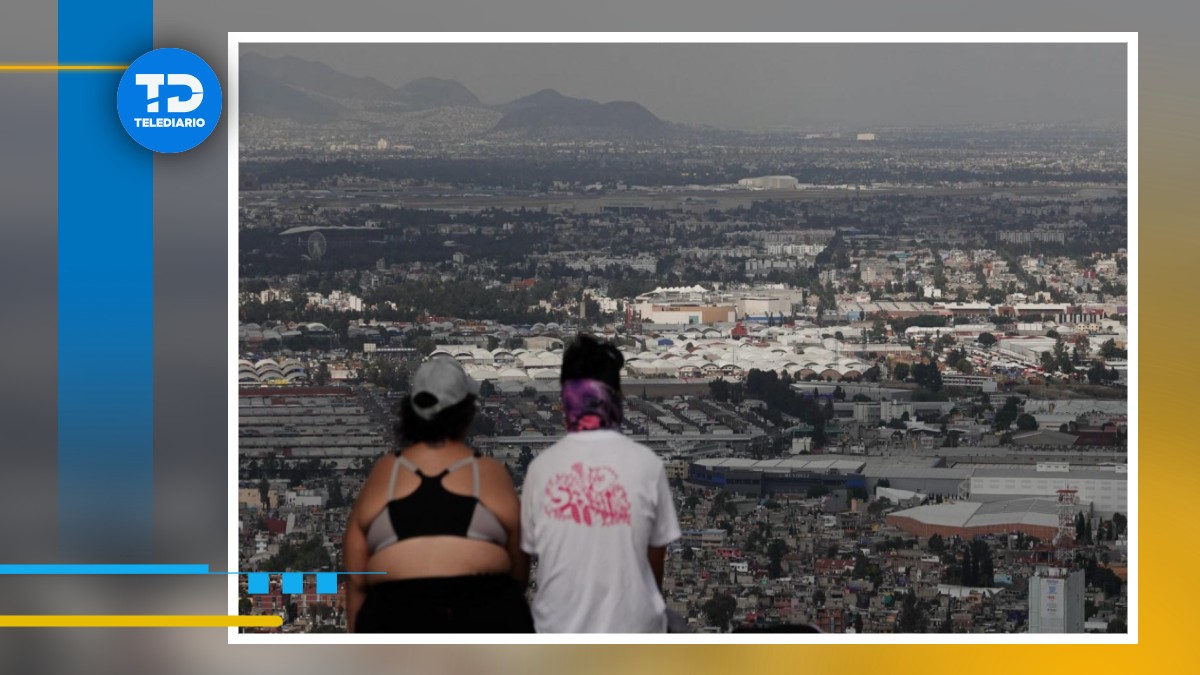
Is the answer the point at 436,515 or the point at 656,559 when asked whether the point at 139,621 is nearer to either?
the point at 436,515

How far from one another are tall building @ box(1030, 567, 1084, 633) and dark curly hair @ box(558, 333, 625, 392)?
12.3 feet

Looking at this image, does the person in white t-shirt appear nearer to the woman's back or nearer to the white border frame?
the woman's back

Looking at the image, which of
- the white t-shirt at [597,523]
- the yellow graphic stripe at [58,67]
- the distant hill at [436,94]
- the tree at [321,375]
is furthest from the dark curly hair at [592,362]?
the tree at [321,375]

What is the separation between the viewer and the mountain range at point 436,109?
25.7 ft

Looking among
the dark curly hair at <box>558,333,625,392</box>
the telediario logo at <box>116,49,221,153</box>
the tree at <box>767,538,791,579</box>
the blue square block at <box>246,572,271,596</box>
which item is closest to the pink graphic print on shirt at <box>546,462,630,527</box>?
the dark curly hair at <box>558,333,625,392</box>

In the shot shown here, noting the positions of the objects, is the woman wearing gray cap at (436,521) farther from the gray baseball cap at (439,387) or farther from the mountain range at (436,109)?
the mountain range at (436,109)

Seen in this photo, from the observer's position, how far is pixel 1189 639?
16.6 feet

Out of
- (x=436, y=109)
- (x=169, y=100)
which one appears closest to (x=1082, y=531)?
(x=436, y=109)

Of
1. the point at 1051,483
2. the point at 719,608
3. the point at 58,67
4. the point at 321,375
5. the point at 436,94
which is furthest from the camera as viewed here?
the point at 1051,483

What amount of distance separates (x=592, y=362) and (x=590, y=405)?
14 centimetres

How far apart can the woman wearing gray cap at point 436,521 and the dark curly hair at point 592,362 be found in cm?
28

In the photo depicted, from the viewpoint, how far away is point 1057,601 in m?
8.10

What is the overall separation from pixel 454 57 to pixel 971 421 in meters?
4.79

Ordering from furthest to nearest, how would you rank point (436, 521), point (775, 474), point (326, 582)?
point (775, 474), point (326, 582), point (436, 521)
